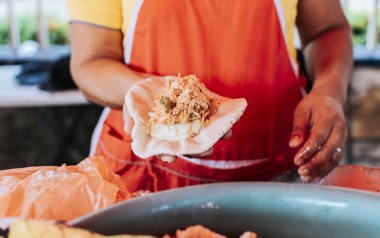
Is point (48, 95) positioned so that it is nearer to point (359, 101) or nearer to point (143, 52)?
point (143, 52)

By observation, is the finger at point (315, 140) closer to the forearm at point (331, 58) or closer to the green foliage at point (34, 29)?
the forearm at point (331, 58)

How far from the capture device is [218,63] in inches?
55.4

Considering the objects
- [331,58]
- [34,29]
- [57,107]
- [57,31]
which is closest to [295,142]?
[331,58]

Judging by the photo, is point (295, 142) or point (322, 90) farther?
point (322, 90)

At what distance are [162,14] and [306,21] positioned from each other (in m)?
0.53

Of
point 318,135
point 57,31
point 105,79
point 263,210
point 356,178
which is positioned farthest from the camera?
point 57,31

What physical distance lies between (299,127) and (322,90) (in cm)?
21

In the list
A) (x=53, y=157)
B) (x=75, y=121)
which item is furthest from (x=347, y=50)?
(x=53, y=157)

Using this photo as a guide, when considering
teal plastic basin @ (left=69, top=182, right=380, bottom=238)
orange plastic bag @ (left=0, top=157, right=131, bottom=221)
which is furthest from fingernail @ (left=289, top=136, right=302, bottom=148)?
orange plastic bag @ (left=0, top=157, right=131, bottom=221)

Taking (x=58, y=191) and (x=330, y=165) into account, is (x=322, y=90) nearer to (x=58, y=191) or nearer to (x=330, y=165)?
(x=330, y=165)

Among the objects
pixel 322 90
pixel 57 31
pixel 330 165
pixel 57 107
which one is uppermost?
pixel 322 90

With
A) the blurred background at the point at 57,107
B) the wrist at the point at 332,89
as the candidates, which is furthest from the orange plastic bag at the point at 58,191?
the blurred background at the point at 57,107

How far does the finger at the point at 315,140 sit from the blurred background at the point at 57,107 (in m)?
3.08

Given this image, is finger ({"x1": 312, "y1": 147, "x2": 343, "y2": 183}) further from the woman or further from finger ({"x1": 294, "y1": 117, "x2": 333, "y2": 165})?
the woman
